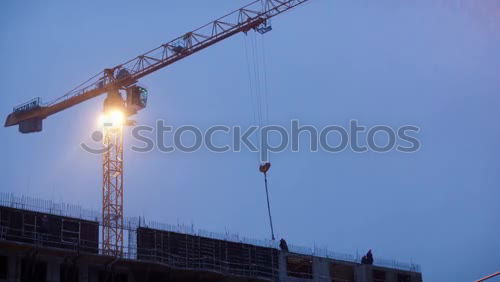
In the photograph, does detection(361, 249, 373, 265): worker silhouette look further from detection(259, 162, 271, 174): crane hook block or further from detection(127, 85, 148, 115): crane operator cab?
detection(127, 85, 148, 115): crane operator cab

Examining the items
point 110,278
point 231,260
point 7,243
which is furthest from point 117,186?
point 7,243

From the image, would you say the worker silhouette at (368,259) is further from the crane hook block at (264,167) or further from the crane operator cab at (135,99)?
the crane operator cab at (135,99)

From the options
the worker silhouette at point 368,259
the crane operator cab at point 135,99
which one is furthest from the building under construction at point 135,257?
the crane operator cab at point 135,99

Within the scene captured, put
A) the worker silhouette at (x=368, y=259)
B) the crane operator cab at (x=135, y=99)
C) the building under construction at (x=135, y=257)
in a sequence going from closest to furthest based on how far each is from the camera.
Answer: the building under construction at (x=135, y=257) < the worker silhouette at (x=368, y=259) < the crane operator cab at (x=135, y=99)

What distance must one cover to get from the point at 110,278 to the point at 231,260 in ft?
39.7

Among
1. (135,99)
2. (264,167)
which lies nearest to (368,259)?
(264,167)

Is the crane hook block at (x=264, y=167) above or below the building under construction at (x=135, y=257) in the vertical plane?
above

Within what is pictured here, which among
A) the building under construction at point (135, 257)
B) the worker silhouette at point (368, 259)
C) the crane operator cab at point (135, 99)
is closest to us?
the building under construction at point (135, 257)

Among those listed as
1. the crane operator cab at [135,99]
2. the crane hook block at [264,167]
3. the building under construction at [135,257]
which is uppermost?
the crane operator cab at [135,99]

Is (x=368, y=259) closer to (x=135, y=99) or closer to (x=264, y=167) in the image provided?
(x=264, y=167)

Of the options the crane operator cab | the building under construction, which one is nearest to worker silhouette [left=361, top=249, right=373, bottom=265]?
the building under construction

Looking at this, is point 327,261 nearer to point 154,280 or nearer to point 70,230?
point 154,280

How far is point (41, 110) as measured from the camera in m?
99.4

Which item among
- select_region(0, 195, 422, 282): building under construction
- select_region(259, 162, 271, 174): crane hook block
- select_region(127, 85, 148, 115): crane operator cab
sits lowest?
select_region(0, 195, 422, 282): building under construction
